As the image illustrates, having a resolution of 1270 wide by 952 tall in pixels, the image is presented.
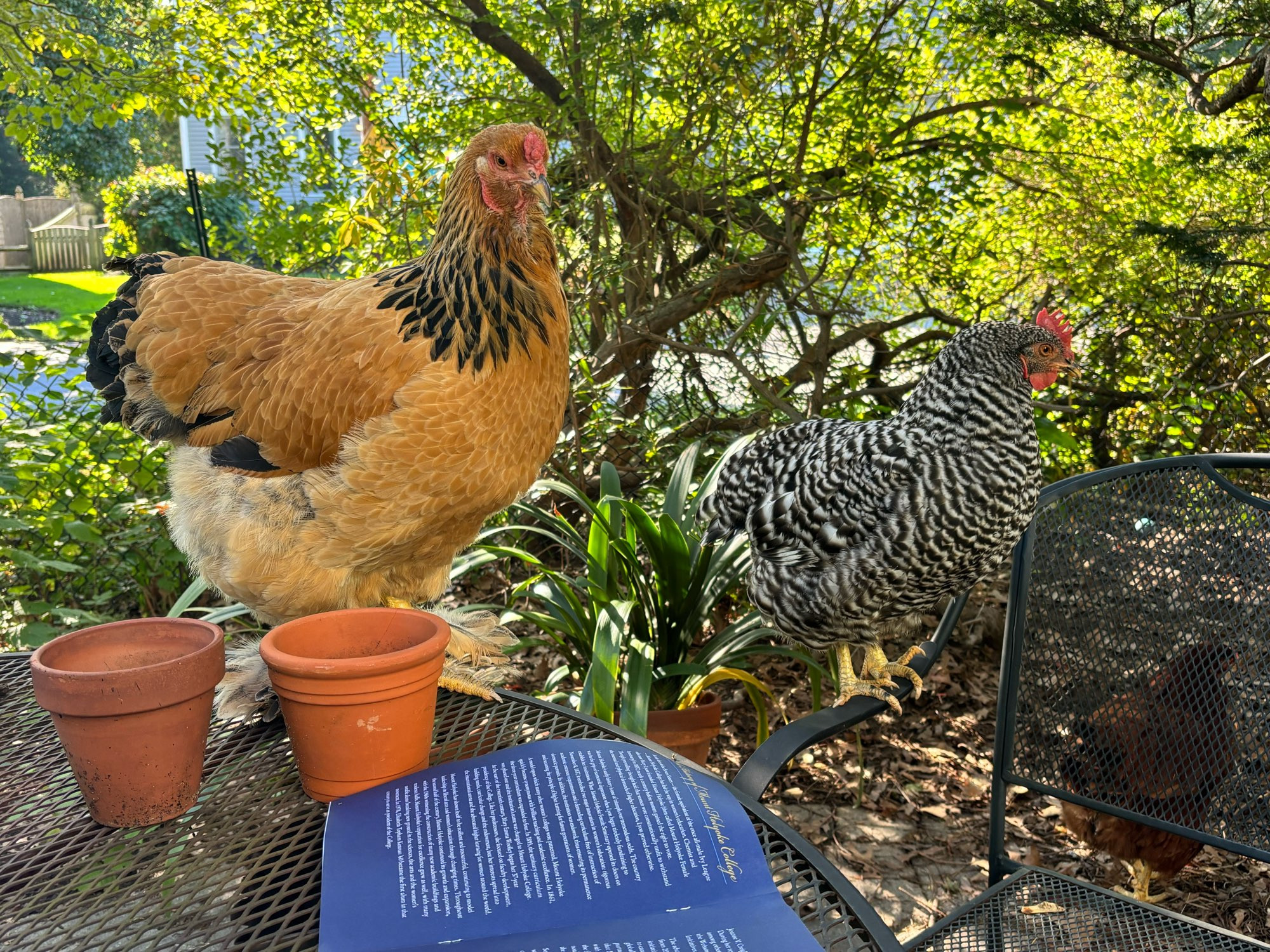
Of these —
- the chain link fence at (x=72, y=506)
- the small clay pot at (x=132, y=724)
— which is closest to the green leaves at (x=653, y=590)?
the chain link fence at (x=72, y=506)

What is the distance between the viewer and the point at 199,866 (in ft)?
2.99

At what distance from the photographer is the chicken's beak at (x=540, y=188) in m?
1.58

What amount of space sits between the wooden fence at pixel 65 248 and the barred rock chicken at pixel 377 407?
593 inches

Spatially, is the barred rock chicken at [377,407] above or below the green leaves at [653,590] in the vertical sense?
above

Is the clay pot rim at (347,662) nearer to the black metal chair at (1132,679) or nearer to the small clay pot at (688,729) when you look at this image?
the black metal chair at (1132,679)

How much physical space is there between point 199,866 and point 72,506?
2.62 meters

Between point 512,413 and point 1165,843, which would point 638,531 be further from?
point 1165,843

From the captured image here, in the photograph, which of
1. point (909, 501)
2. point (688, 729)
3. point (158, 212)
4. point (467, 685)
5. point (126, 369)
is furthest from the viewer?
point (158, 212)

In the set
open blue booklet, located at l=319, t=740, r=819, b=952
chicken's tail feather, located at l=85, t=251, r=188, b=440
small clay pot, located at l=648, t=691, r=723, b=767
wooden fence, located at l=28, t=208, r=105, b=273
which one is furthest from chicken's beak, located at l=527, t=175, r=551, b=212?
wooden fence, located at l=28, t=208, r=105, b=273

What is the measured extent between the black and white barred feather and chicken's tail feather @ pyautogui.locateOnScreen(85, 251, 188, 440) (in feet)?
4.73

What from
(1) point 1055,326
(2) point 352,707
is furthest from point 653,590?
(2) point 352,707

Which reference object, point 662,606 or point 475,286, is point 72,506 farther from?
point 475,286

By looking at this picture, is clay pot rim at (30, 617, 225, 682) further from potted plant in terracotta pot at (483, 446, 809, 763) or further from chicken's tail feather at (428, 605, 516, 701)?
potted plant in terracotta pot at (483, 446, 809, 763)

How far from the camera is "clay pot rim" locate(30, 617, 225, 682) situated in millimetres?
930
